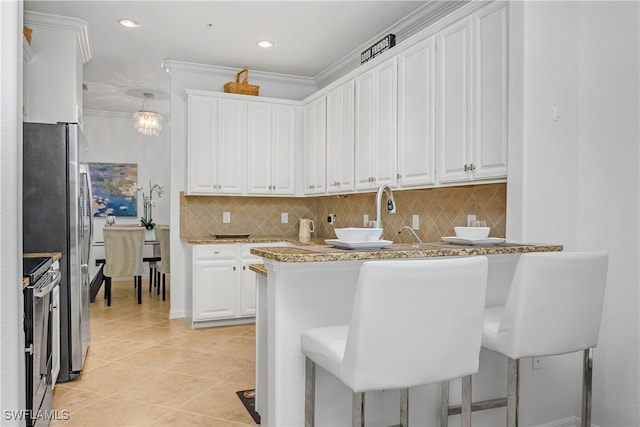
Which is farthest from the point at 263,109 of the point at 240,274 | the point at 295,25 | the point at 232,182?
the point at 240,274

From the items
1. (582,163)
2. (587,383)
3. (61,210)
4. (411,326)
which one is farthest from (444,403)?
(61,210)

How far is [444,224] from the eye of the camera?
3.56 meters

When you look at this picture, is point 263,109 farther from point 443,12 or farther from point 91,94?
point 91,94

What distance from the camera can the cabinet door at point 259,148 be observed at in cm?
514

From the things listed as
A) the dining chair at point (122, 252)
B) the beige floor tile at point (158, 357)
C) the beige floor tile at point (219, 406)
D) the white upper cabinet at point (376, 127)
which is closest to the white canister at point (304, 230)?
the white upper cabinet at point (376, 127)

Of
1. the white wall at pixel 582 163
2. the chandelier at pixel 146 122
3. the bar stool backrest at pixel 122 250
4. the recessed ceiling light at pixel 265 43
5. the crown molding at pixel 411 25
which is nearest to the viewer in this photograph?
the white wall at pixel 582 163

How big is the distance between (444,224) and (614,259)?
1.27m

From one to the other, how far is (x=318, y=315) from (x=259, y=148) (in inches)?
132

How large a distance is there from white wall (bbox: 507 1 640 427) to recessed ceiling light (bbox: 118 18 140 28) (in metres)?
3.13

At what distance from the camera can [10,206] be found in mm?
889

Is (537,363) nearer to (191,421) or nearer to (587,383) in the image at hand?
(587,383)

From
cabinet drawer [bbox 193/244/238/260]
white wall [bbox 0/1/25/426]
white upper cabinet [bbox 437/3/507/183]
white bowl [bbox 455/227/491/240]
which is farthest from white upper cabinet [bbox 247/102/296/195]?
white wall [bbox 0/1/25/426]

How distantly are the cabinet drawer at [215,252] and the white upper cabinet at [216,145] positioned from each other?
0.64 meters

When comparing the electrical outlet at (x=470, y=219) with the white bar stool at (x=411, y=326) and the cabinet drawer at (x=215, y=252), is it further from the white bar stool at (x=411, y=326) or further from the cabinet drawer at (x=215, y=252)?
the cabinet drawer at (x=215, y=252)
